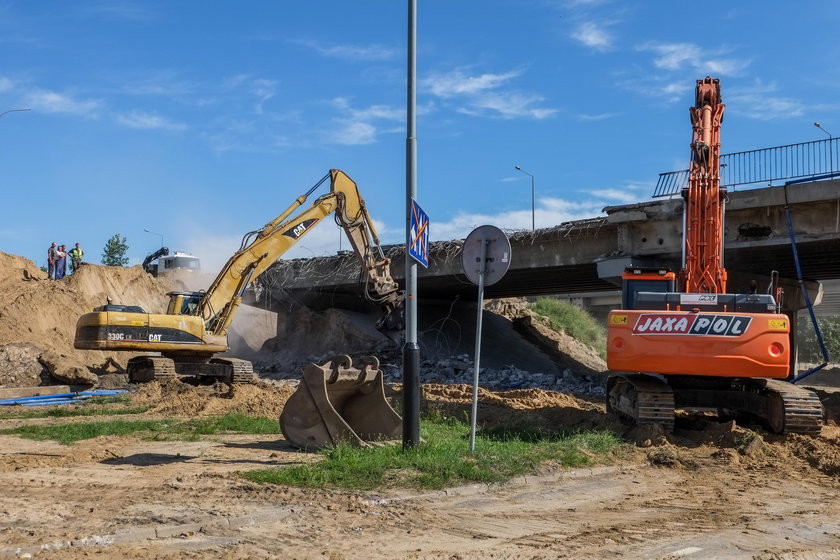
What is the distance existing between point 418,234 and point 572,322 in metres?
35.3

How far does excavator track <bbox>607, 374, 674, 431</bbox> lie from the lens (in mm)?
12375

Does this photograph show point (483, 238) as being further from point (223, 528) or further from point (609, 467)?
point (223, 528)

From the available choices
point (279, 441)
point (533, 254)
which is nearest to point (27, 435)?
point (279, 441)

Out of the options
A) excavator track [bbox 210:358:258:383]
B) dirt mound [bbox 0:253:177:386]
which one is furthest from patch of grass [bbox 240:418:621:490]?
dirt mound [bbox 0:253:177:386]

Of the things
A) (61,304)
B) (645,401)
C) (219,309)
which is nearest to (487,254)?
(645,401)

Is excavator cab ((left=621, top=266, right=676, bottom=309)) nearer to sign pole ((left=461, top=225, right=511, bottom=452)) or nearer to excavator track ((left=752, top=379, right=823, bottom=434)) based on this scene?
excavator track ((left=752, top=379, right=823, bottom=434))

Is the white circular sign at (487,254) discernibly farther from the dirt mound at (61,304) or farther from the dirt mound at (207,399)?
the dirt mound at (61,304)

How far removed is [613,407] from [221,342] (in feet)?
38.7

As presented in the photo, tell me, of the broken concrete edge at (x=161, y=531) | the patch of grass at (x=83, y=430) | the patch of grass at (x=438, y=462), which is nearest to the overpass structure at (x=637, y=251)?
the patch of grass at (x=438, y=462)

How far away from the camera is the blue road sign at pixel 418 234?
10.2 metres

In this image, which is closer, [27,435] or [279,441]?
[279,441]

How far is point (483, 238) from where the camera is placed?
10352mm

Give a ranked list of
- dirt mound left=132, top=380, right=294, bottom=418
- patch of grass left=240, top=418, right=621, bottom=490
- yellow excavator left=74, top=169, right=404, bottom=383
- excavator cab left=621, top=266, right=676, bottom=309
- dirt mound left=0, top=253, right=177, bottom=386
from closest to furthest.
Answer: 1. patch of grass left=240, top=418, right=621, bottom=490
2. excavator cab left=621, top=266, right=676, bottom=309
3. dirt mound left=132, top=380, right=294, bottom=418
4. yellow excavator left=74, top=169, right=404, bottom=383
5. dirt mound left=0, top=253, right=177, bottom=386

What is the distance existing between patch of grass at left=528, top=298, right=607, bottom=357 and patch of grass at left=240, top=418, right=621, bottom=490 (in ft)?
105
